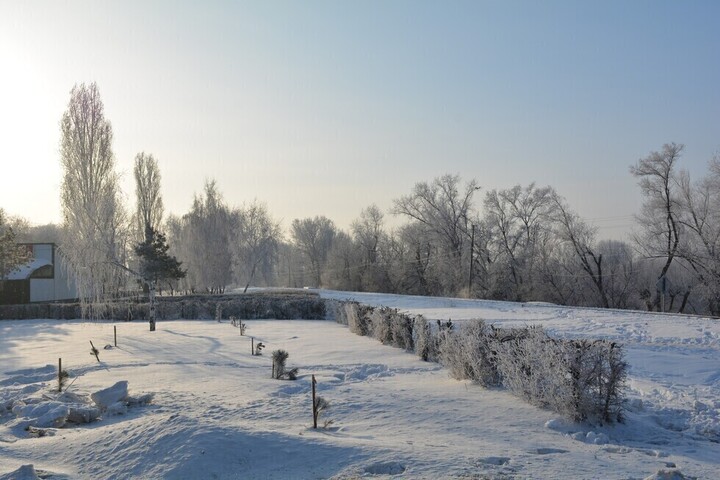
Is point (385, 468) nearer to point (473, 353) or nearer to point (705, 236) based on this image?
point (473, 353)

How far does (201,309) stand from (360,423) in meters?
30.6

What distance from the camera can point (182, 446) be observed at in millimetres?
7195

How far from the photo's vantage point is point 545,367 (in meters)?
9.23

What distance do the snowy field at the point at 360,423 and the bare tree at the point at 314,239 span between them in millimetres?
72520

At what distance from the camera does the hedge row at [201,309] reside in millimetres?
36263

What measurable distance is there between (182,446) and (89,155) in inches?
923

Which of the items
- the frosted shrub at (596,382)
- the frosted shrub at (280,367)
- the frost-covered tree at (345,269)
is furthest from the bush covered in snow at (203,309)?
the frost-covered tree at (345,269)

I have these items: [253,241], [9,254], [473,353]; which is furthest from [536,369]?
[253,241]

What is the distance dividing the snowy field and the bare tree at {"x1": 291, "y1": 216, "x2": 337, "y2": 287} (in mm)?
72520

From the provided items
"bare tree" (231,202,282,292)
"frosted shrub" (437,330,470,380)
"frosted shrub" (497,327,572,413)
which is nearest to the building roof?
"bare tree" (231,202,282,292)

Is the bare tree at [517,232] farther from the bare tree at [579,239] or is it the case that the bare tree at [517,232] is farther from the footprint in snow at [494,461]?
the footprint in snow at [494,461]

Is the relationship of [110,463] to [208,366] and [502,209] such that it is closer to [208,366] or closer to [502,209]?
[208,366]

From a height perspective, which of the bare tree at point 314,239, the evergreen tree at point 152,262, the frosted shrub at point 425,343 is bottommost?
the frosted shrub at point 425,343

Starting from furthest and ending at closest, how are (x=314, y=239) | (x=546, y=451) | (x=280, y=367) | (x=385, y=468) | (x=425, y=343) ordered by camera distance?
(x=314, y=239), (x=425, y=343), (x=280, y=367), (x=546, y=451), (x=385, y=468)
